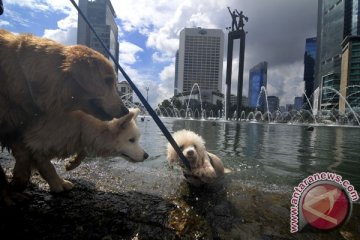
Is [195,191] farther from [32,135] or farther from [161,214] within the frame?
[32,135]

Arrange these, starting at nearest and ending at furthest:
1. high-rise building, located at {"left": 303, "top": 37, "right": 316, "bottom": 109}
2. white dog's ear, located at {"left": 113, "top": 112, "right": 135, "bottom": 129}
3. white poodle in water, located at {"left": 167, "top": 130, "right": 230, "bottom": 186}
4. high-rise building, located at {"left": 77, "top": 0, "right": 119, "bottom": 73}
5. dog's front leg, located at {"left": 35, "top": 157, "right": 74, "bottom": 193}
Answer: dog's front leg, located at {"left": 35, "top": 157, "right": 74, "bottom": 193}, white dog's ear, located at {"left": 113, "top": 112, "right": 135, "bottom": 129}, white poodle in water, located at {"left": 167, "top": 130, "right": 230, "bottom": 186}, high-rise building, located at {"left": 77, "top": 0, "right": 119, "bottom": 73}, high-rise building, located at {"left": 303, "top": 37, "right": 316, "bottom": 109}

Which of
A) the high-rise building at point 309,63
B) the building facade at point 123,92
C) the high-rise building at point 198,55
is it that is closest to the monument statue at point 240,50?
the high-rise building at point 198,55

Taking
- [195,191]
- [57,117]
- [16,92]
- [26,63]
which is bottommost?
[195,191]

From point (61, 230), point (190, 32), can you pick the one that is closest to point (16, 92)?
point (61, 230)

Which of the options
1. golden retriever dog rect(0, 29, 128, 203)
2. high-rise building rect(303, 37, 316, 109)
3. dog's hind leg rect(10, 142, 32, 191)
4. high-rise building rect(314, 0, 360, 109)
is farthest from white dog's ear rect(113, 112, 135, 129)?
high-rise building rect(303, 37, 316, 109)

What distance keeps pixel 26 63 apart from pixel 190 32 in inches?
4931

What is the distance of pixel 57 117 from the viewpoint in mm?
3619

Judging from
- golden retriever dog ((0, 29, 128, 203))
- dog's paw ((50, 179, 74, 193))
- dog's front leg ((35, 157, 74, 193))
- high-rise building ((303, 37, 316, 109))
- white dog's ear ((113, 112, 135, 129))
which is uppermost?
high-rise building ((303, 37, 316, 109))

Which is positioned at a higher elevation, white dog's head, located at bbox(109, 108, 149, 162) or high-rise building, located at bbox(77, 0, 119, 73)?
high-rise building, located at bbox(77, 0, 119, 73)

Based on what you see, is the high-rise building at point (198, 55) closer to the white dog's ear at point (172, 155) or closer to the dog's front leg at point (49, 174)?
the white dog's ear at point (172, 155)

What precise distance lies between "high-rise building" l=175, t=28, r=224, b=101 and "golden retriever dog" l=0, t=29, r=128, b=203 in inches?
4724

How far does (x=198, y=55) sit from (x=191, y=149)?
398ft

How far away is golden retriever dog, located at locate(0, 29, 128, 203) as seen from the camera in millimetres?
3328

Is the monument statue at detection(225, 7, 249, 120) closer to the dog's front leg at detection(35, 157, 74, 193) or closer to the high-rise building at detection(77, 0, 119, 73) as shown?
the high-rise building at detection(77, 0, 119, 73)
